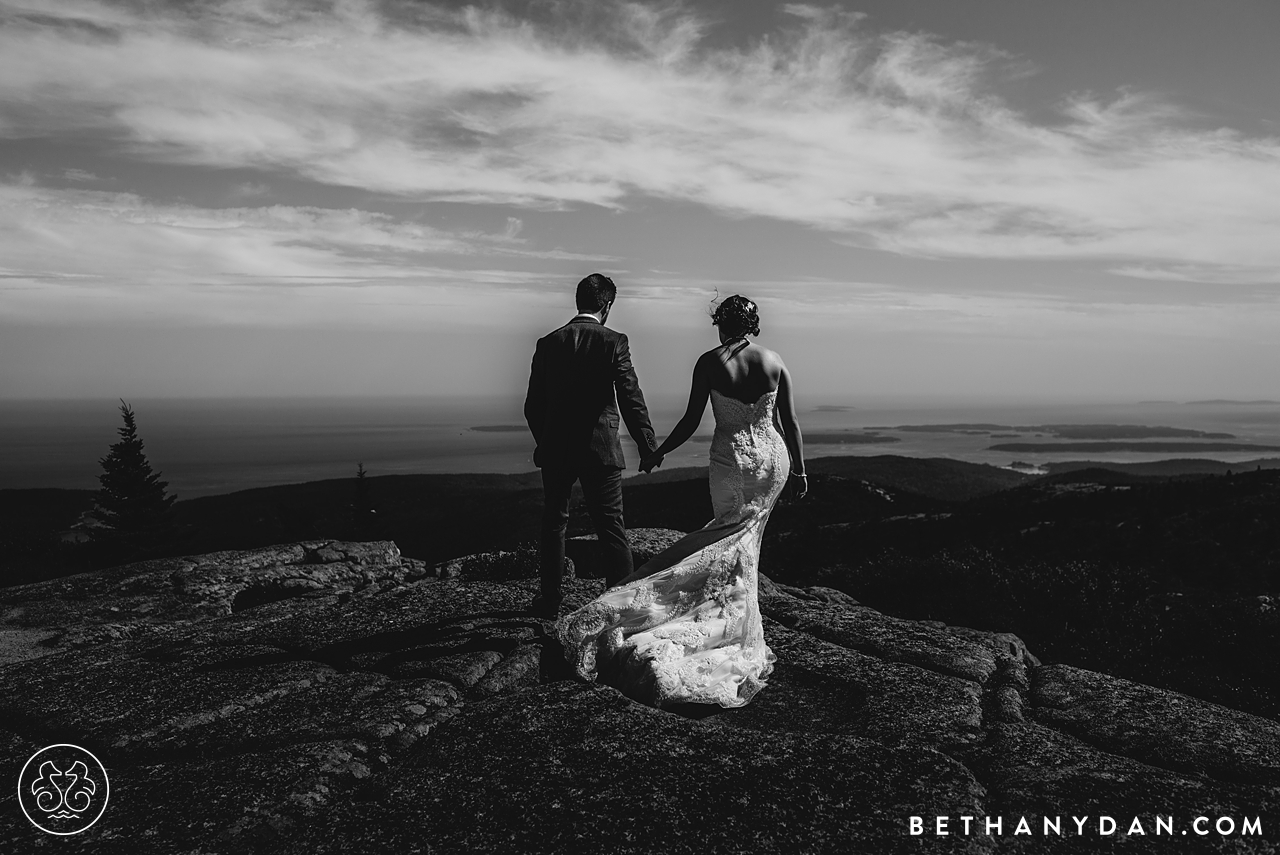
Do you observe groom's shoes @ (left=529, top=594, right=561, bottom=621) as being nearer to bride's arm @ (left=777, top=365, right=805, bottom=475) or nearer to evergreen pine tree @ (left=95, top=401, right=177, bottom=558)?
bride's arm @ (left=777, top=365, right=805, bottom=475)

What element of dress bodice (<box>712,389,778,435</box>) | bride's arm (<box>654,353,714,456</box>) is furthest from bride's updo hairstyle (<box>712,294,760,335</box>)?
dress bodice (<box>712,389,778,435</box>)

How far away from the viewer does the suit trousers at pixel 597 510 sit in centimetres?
695

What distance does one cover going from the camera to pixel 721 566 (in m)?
6.34

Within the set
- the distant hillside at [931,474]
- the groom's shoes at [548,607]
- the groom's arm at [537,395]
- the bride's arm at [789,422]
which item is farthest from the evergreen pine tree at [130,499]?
the distant hillside at [931,474]

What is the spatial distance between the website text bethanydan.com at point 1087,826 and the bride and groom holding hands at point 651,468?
2.15 meters

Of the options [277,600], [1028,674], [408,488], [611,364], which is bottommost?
[408,488]

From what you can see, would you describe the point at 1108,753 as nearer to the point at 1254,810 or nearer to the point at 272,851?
the point at 1254,810

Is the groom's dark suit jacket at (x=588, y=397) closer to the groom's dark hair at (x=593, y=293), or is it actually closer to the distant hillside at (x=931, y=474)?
the groom's dark hair at (x=593, y=293)

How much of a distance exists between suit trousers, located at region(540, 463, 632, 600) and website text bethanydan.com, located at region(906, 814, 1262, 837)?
142 inches

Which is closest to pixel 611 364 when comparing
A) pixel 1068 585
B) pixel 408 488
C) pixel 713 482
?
pixel 713 482

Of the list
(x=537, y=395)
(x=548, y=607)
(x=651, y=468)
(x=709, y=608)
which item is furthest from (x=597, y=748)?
(x=537, y=395)

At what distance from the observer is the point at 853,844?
351 centimetres

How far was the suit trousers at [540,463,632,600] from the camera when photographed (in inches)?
274

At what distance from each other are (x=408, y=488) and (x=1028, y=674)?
82.5 meters
